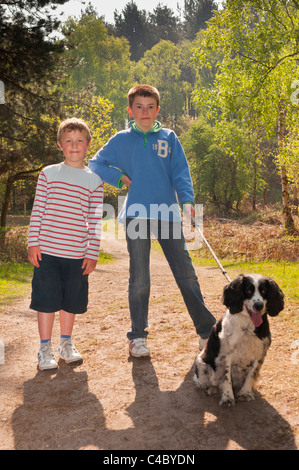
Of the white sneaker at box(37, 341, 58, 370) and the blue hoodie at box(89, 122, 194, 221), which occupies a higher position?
the blue hoodie at box(89, 122, 194, 221)

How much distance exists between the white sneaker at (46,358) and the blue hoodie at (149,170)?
4.94 feet

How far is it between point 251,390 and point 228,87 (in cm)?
1278

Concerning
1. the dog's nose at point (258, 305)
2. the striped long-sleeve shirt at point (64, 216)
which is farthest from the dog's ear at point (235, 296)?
the striped long-sleeve shirt at point (64, 216)

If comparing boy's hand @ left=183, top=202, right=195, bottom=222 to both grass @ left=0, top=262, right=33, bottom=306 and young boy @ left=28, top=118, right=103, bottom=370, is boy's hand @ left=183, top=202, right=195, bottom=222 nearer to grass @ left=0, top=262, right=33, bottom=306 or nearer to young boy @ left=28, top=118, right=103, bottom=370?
young boy @ left=28, top=118, right=103, bottom=370

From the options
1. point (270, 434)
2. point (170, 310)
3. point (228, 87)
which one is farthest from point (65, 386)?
point (228, 87)

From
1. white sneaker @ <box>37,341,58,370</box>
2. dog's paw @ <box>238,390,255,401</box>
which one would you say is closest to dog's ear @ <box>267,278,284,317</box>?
dog's paw @ <box>238,390,255,401</box>

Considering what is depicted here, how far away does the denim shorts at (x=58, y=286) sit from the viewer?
3.89 m

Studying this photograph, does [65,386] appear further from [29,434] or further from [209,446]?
[209,446]

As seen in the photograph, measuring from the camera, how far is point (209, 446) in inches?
102

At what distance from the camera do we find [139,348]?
4.20m

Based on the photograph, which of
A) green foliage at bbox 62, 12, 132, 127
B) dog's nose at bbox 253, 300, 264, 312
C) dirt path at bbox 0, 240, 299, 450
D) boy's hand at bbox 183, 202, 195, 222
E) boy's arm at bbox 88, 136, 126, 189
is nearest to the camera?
dirt path at bbox 0, 240, 299, 450

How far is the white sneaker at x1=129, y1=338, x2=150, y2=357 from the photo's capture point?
419cm

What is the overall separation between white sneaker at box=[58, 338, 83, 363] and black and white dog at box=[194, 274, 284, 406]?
4.69 ft

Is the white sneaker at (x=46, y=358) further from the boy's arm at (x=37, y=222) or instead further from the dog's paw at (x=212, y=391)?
the dog's paw at (x=212, y=391)
